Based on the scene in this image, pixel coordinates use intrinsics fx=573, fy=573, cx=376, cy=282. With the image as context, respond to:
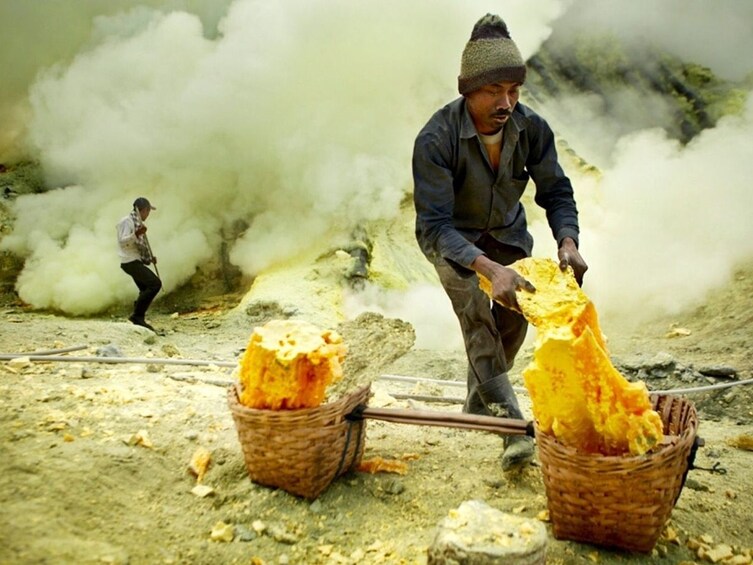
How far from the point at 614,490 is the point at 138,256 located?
6.45 m

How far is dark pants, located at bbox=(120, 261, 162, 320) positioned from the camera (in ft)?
22.7

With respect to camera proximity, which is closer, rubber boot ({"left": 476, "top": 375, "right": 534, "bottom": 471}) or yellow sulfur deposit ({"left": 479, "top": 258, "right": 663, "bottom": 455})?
yellow sulfur deposit ({"left": 479, "top": 258, "right": 663, "bottom": 455})

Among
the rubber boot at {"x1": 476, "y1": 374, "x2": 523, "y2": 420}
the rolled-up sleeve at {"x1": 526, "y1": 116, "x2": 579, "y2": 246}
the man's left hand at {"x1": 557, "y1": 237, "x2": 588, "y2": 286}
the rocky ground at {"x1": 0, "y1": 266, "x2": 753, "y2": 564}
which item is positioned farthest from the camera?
the rolled-up sleeve at {"x1": 526, "y1": 116, "x2": 579, "y2": 246}

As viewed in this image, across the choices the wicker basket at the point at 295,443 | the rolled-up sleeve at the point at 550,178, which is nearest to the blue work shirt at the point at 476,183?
the rolled-up sleeve at the point at 550,178

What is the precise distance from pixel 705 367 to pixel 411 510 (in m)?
3.19

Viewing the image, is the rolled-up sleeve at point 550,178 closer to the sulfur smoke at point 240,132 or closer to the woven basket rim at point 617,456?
the woven basket rim at point 617,456

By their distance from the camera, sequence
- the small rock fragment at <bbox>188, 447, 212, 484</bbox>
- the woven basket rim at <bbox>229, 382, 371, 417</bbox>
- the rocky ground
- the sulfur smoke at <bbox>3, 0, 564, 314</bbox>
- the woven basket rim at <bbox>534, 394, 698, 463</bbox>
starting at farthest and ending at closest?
the sulfur smoke at <bbox>3, 0, 564, 314</bbox> < the small rock fragment at <bbox>188, 447, 212, 484</bbox> < the woven basket rim at <bbox>229, 382, 371, 417</bbox> < the rocky ground < the woven basket rim at <bbox>534, 394, 698, 463</bbox>

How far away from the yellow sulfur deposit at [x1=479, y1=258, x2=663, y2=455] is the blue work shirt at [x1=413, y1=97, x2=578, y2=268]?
69 centimetres

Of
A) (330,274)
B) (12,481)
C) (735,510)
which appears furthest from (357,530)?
(330,274)

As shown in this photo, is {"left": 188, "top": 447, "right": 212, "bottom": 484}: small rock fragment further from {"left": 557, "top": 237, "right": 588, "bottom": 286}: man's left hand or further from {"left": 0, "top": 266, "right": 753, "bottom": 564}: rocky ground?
{"left": 557, "top": 237, "right": 588, "bottom": 286}: man's left hand

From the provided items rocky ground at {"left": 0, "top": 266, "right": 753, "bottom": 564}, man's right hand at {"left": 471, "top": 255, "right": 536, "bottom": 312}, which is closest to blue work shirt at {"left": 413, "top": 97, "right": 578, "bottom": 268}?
man's right hand at {"left": 471, "top": 255, "right": 536, "bottom": 312}

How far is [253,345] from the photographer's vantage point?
6.95ft

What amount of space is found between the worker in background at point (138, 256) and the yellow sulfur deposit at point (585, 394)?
5.98 metres

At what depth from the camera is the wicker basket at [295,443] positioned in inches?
79.9
